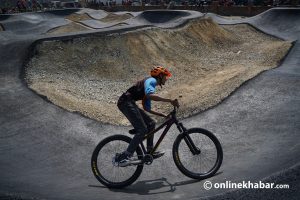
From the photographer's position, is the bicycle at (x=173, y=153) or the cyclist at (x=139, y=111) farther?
the bicycle at (x=173, y=153)

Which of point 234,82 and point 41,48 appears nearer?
point 234,82

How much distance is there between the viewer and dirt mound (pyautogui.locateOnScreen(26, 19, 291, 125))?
14.2 meters

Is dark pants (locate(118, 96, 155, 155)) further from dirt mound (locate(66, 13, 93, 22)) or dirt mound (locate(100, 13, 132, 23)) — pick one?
dirt mound (locate(66, 13, 93, 22))

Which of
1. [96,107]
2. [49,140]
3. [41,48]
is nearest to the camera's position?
[49,140]

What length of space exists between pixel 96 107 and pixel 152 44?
11.9 meters

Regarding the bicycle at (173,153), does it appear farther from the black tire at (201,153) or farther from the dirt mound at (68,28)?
the dirt mound at (68,28)

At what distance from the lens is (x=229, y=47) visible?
29.2m

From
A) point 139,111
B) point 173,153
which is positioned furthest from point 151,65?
point 173,153

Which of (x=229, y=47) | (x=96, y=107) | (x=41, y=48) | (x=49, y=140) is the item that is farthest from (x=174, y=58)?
(x=49, y=140)

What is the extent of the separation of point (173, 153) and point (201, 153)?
0.57 m

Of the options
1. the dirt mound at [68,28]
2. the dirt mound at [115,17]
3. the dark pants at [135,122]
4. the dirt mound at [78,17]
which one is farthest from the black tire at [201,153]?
the dirt mound at [78,17]

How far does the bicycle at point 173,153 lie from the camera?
7.17 metres

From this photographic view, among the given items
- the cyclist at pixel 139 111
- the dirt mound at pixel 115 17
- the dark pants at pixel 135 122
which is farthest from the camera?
the dirt mound at pixel 115 17

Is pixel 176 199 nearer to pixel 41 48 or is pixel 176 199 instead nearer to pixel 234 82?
pixel 234 82
